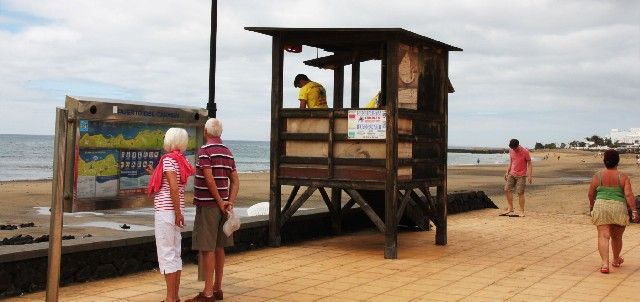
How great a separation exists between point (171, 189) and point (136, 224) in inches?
285

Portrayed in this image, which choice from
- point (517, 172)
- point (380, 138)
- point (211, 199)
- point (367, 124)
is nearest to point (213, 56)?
point (367, 124)

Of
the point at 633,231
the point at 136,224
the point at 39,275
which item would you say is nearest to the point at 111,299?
the point at 39,275

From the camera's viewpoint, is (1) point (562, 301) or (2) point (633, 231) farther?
(2) point (633, 231)

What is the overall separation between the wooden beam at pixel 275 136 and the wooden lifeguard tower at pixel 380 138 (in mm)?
14

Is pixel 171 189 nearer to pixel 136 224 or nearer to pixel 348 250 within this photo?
pixel 348 250

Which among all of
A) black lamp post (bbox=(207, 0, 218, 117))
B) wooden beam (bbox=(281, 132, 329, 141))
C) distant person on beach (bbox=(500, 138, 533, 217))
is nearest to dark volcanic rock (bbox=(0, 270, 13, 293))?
black lamp post (bbox=(207, 0, 218, 117))

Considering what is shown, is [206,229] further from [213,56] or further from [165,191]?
[213,56]

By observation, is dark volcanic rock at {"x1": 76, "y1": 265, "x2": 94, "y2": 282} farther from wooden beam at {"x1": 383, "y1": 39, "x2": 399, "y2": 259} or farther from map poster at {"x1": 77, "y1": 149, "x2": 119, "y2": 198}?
wooden beam at {"x1": 383, "y1": 39, "x2": 399, "y2": 259}

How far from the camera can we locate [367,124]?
368 inches

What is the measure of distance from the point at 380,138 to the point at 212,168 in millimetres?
3436

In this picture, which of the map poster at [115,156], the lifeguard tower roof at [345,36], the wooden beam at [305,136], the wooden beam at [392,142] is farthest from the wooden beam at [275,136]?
the map poster at [115,156]

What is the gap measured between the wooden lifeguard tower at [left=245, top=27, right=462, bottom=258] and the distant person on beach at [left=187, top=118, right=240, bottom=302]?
10.8 feet

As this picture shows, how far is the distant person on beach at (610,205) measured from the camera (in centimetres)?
830

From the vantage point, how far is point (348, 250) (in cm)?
985
